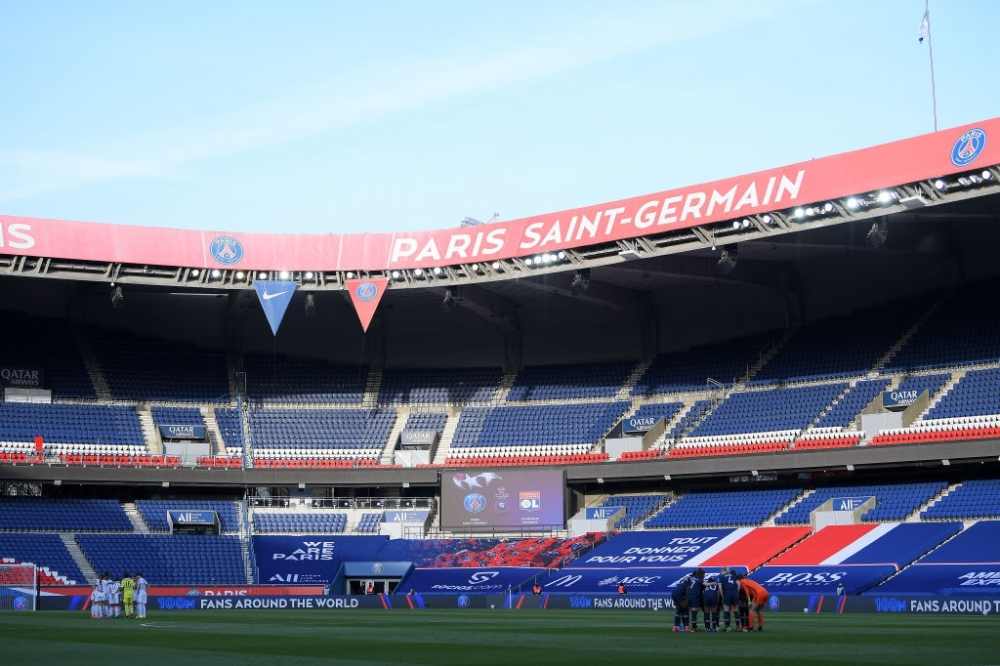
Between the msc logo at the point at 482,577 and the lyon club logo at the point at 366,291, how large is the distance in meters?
13.8

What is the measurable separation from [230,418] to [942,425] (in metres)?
36.6

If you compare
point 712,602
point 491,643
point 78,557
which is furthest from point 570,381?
point 491,643

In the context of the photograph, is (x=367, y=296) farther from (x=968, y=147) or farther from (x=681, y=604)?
(x=681, y=604)

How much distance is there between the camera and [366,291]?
61469mm

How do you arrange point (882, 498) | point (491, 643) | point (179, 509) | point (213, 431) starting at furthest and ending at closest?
point (213, 431), point (179, 509), point (882, 498), point (491, 643)

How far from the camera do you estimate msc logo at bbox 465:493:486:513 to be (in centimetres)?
6406

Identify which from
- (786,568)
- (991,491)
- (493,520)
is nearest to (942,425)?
(991,491)

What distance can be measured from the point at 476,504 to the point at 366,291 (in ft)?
39.4

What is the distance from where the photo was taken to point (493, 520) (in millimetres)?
63688

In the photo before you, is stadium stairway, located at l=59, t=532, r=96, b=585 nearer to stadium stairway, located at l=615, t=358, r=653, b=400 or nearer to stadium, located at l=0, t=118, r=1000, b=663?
stadium, located at l=0, t=118, r=1000, b=663

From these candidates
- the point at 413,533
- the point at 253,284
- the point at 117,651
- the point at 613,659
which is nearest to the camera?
the point at 613,659

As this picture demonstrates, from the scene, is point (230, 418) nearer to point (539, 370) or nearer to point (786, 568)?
point (539, 370)

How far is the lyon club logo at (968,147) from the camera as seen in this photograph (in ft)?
148

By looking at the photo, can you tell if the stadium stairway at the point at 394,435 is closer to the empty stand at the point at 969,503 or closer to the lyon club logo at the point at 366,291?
the lyon club logo at the point at 366,291
